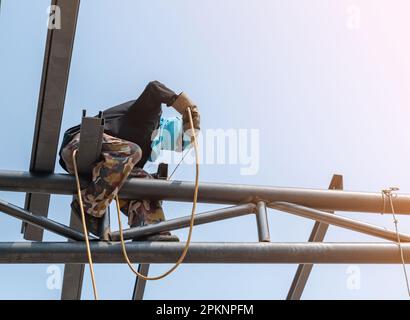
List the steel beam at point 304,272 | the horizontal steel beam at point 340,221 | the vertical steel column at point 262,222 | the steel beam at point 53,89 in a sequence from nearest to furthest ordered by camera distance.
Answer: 1. the steel beam at point 53,89
2. the vertical steel column at point 262,222
3. the horizontal steel beam at point 340,221
4. the steel beam at point 304,272

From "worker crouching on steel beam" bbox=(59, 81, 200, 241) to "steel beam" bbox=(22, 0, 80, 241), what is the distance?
73 mm

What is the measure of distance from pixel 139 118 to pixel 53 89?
0.44 meters

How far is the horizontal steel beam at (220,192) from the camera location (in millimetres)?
2645

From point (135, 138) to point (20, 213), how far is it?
0.63 metres

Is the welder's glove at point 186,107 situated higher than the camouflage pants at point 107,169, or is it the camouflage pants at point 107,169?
the welder's glove at point 186,107

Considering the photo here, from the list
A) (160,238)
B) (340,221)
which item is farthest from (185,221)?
(340,221)

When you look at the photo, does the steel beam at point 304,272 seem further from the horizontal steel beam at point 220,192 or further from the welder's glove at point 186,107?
the welder's glove at point 186,107

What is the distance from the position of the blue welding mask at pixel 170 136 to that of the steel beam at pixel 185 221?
13.5 inches

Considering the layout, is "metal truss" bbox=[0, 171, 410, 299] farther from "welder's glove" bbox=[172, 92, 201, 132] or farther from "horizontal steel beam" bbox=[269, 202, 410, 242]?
"welder's glove" bbox=[172, 92, 201, 132]

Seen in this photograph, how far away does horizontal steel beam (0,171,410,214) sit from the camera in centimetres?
264

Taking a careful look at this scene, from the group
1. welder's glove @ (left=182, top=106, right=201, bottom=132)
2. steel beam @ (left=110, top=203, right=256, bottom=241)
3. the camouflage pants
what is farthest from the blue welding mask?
steel beam @ (left=110, top=203, right=256, bottom=241)

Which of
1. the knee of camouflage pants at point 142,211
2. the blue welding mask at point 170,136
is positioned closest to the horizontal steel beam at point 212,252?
the knee of camouflage pants at point 142,211
